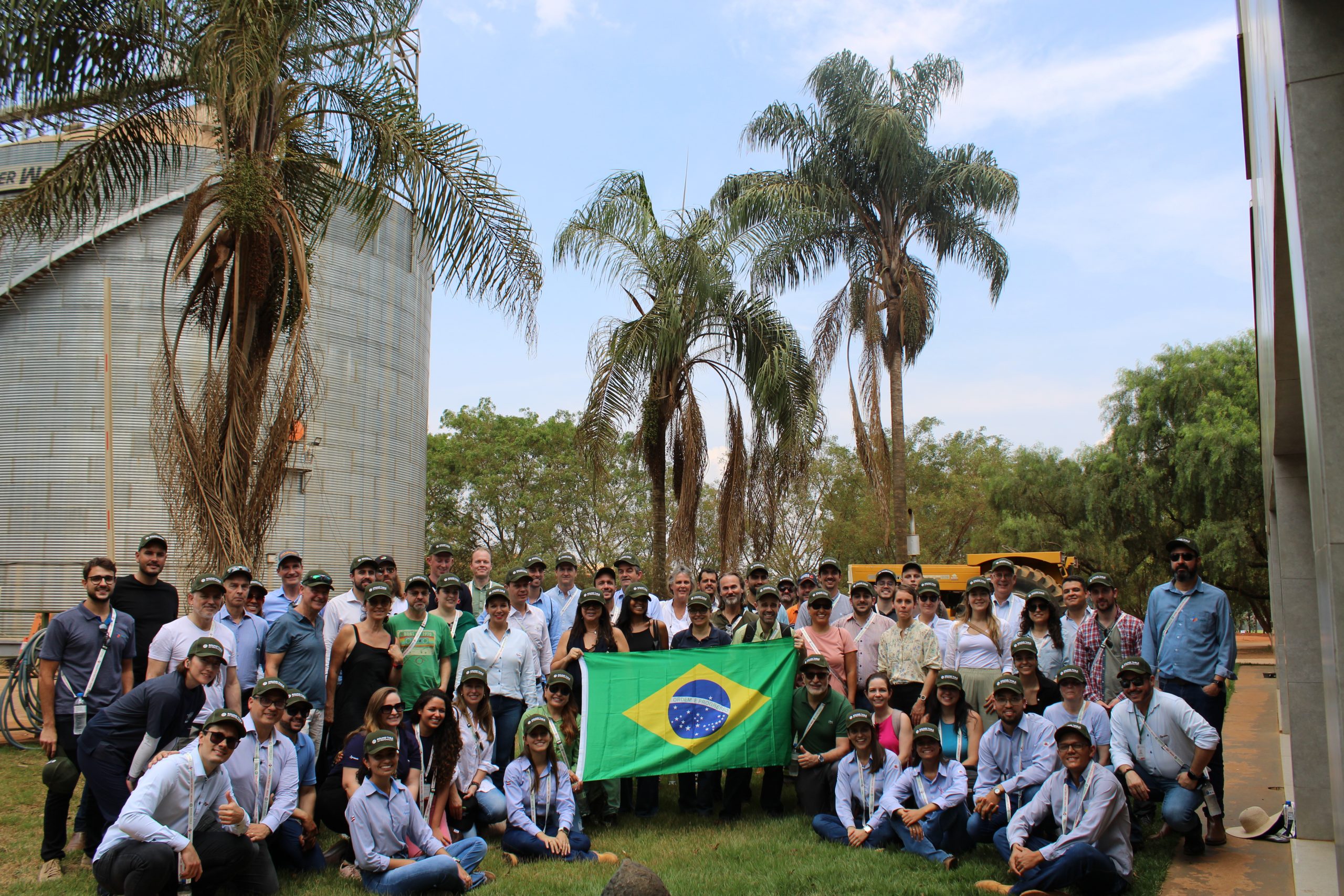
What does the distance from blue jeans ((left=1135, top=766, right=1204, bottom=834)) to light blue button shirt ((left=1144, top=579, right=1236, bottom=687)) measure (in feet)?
3.21

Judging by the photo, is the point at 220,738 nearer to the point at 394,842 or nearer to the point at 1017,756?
the point at 394,842

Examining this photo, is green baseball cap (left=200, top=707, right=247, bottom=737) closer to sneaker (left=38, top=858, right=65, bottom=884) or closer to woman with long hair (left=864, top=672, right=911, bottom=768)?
sneaker (left=38, top=858, right=65, bottom=884)

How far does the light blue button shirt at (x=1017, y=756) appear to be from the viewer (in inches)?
274

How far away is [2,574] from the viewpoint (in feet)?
76.2

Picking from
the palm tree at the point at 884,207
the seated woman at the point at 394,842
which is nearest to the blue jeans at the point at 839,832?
the seated woman at the point at 394,842

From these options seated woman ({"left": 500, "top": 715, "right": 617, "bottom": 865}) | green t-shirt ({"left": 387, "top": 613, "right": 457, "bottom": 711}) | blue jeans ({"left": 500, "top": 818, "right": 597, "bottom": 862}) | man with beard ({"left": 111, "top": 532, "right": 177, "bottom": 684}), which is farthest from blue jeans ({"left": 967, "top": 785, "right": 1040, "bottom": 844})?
man with beard ({"left": 111, "top": 532, "right": 177, "bottom": 684})

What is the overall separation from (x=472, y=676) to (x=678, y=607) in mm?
2939

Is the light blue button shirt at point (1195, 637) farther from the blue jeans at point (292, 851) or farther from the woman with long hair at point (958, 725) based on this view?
the blue jeans at point (292, 851)

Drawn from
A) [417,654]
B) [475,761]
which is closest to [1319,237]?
[475,761]

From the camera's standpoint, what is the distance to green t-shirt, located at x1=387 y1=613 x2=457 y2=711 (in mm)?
7898

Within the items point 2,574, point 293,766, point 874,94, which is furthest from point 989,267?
point 2,574

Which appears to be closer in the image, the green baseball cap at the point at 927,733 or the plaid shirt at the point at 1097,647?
the green baseball cap at the point at 927,733

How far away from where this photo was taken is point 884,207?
928 inches

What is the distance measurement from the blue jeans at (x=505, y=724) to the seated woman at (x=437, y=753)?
808 millimetres
